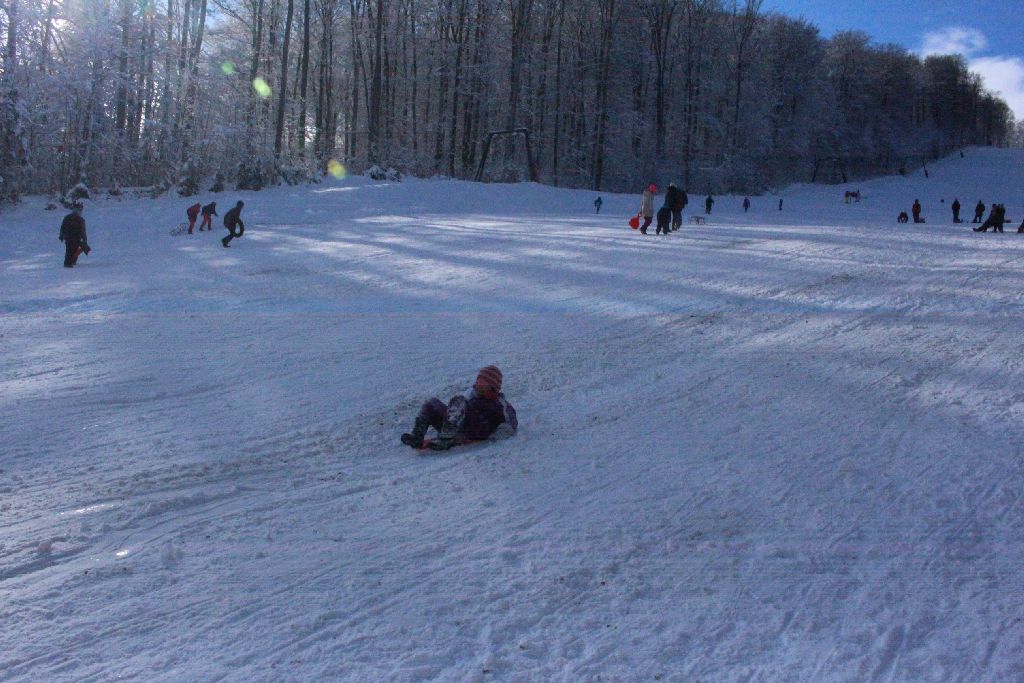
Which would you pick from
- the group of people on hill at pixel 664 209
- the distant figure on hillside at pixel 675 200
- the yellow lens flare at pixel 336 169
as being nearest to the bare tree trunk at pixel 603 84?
the yellow lens flare at pixel 336 169

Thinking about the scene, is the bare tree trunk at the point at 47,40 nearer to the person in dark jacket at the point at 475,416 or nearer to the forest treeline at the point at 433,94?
the forest treeline at the point at 433,94

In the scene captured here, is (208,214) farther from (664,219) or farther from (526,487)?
(526,487)

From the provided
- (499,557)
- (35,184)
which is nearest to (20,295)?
(499,557)

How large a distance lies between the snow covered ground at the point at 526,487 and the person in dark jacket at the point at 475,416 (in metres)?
0.20

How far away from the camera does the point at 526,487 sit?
233 inches

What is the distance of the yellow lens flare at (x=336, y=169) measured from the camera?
1459 inches

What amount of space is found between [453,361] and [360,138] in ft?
153

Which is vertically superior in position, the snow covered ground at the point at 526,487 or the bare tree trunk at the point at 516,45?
the bare tree trunk at the point at 516,45

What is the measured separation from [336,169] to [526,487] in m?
34.4

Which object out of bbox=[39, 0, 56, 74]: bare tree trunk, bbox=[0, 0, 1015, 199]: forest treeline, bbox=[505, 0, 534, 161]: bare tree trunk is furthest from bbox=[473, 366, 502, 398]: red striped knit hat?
bbox=[505, 0, 534, 161]: bare tree trunk

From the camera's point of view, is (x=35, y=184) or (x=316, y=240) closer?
(x=316, y=240)

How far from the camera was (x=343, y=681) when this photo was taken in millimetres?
3695

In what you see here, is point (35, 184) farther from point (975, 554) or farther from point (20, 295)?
point (975, 554)

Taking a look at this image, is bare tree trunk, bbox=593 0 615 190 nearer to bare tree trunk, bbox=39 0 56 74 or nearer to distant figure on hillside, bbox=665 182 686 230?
distant figure on hillside, bbox=665 182 686 230
